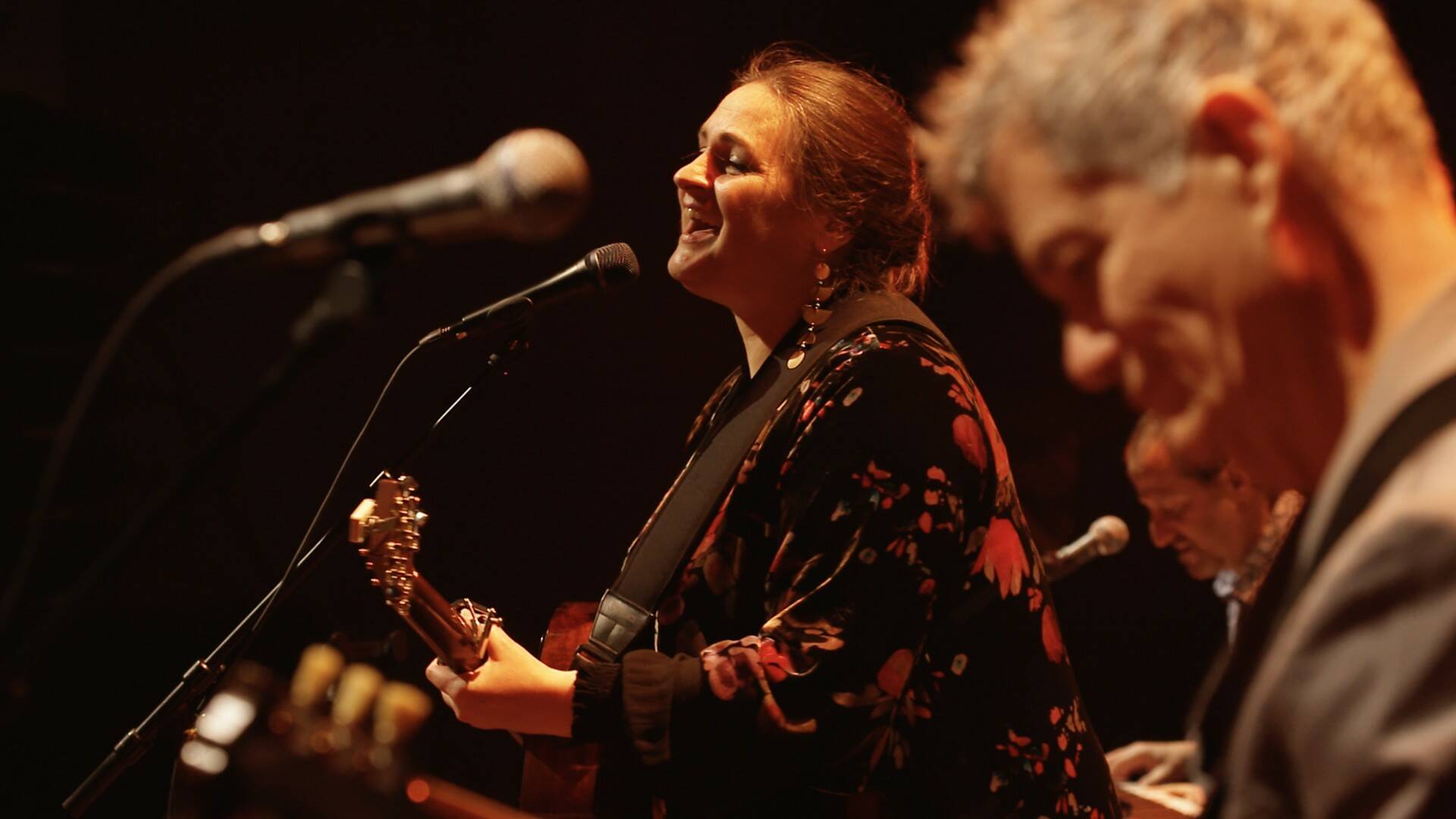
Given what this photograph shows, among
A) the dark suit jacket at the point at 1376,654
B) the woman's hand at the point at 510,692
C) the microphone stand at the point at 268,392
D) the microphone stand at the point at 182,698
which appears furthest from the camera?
the woman's hand at the point at 510,692

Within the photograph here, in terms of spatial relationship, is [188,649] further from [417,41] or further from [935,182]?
[935,182]

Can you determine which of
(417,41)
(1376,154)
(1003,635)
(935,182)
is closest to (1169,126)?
(1376,154)

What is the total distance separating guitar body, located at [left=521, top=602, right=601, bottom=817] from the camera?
2.08 metres

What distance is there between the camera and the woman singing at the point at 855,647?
166 centimetres

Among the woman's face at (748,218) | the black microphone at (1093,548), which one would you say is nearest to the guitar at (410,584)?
the woman's face at (748,218)

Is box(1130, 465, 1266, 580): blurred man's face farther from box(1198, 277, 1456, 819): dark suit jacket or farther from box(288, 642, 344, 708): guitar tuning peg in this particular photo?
box(288, 642, 344, 708): guitar tuning peg

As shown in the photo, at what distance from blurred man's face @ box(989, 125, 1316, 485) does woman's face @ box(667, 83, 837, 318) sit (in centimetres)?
103

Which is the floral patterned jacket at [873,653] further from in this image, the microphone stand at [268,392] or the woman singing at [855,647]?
the microphone stand at [268,392]

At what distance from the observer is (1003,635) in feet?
5.71

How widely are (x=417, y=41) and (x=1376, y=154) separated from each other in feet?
9.26

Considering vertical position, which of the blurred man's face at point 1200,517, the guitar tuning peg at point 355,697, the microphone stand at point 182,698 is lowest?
the blurred man's face at point 1200,517

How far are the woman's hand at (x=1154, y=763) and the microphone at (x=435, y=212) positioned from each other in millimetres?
2017

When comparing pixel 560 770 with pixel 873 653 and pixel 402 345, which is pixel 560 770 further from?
pixel 402 345

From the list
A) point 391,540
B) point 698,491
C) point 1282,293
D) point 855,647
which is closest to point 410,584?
point 391,540
